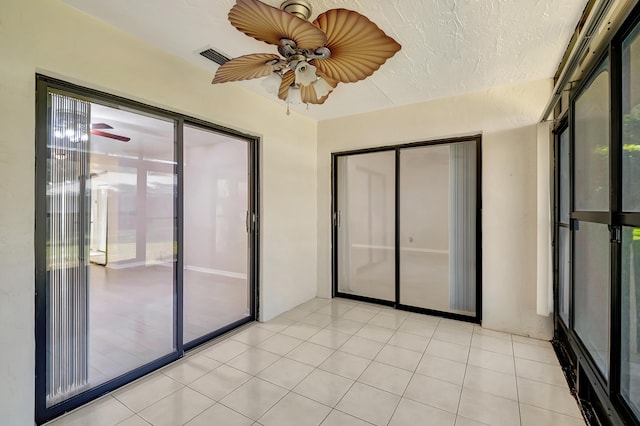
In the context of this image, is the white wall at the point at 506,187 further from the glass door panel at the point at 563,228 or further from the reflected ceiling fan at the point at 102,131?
the reflected ceiling fan at the point at 102,131

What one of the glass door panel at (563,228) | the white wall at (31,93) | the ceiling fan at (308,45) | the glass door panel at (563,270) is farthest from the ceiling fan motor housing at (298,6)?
the glass door panel at (563,270)

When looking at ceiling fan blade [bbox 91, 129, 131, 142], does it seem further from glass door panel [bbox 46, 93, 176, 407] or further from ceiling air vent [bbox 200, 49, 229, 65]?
ceiling air vent [bbox 200, 49, 229, 65]

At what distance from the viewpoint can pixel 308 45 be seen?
1.49 metres

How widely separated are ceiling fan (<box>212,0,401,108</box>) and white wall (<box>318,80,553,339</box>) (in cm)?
205

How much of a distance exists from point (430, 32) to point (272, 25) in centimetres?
136

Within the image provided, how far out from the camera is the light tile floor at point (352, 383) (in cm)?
185

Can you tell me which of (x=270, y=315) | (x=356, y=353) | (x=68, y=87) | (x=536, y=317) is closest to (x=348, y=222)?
(x=270, y=315)

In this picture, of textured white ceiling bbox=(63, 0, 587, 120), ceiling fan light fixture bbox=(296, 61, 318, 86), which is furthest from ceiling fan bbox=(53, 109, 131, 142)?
ceiling fan light fixture bbox=(296, 61, 318, 86)

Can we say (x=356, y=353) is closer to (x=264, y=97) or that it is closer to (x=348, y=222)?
(x=348, y=222)

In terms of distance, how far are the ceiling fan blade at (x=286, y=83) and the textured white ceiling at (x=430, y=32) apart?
0.40 m

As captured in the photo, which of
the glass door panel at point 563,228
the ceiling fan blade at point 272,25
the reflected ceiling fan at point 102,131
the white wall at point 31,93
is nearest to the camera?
the ceiling fan blade at point 272,25

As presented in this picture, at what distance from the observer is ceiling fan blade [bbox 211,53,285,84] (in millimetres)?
1641

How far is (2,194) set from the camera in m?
1.61

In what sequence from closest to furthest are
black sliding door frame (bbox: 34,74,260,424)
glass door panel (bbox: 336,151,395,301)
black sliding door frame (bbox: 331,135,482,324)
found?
1. black sliding door frame (bbox: 34,74,260,424)
2. black sliding door frame (bbox: 331,135,482,324)
3. glass door panel (bbox: 336,151,395,301)
